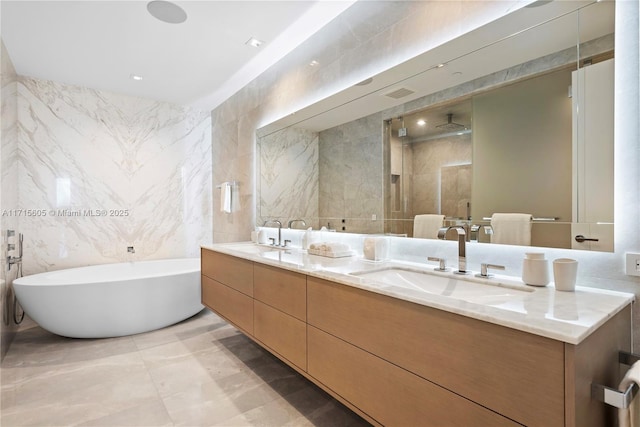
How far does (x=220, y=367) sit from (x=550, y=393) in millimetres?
2086

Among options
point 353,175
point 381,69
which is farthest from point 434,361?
point 381,69

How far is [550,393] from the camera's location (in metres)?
0.79

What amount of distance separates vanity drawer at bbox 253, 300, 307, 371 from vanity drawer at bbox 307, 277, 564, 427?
36 cm

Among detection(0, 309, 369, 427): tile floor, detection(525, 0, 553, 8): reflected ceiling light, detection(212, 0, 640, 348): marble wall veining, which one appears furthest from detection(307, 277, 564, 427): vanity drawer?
detection(525, 0, 553, 8): reflected ceiling light

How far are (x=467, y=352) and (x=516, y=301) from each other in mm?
256

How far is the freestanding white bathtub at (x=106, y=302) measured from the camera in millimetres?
2674

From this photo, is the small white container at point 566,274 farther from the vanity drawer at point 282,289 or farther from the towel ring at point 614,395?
the vanity drawer at point 282,289

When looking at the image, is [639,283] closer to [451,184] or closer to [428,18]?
[451,184]

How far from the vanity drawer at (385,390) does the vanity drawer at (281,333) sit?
3.1 inches

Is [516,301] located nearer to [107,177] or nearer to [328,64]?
[328,64]

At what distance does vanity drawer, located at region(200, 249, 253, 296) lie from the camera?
2164 mm

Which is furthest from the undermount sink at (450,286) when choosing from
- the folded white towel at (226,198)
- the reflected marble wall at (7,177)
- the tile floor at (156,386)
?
the reflected marble wall at (7,177)

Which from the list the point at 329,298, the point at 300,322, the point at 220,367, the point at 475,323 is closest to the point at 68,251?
the point at 220,367

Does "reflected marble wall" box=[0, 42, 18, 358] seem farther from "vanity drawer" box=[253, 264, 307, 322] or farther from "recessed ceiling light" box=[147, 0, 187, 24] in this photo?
"vanity drawer" box=[253, 264, 307, 322]
